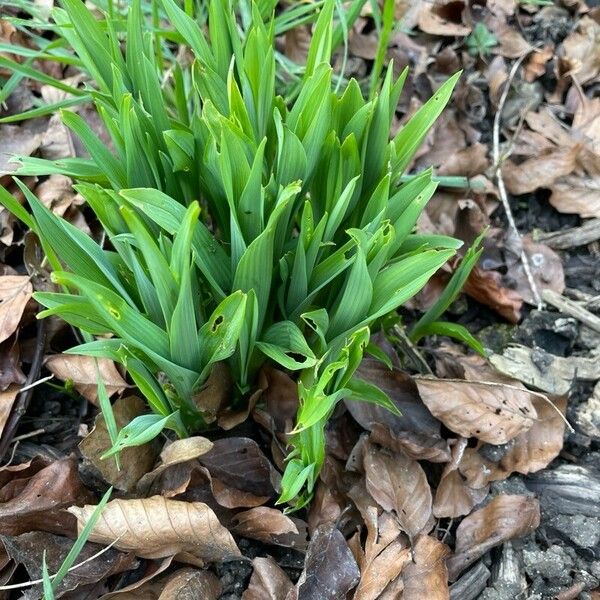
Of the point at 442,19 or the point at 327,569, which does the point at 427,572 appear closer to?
the point at 327,569

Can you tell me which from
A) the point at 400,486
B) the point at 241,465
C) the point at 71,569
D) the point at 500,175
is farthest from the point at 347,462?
the point at 500,175

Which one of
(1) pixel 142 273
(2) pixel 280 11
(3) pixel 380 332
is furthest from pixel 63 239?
(2) pixel 280 11

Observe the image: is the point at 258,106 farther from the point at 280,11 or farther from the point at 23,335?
the point at 280,11

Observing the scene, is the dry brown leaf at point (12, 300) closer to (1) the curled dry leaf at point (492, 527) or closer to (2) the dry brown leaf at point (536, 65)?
(1) the curled dry leaf at point (492, 527)

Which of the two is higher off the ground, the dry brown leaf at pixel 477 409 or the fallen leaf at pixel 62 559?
the dry brown leaf at pixel 477 409

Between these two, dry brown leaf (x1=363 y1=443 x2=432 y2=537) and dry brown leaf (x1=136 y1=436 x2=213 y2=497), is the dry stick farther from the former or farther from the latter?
dry brown leaf (x1=136 y1=436 x2=213 y2=497)

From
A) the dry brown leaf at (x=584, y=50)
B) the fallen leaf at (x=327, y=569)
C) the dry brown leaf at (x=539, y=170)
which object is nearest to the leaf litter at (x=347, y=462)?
the fallen leaf at (x=327, y=569)
